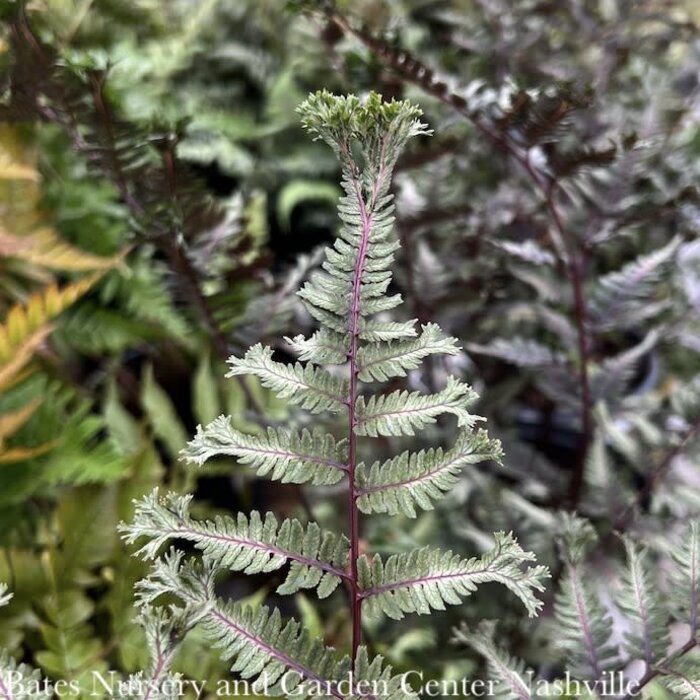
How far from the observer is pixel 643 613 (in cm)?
54

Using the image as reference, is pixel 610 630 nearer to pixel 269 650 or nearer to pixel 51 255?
pixel 269 650

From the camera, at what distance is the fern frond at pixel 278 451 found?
A: 45 centimetres

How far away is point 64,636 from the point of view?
647 mm

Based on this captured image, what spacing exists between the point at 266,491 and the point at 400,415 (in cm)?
71

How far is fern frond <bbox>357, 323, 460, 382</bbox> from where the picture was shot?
45 cm

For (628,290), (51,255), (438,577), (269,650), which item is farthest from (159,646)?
(628,290)

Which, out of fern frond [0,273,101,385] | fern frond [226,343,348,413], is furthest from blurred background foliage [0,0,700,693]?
fern frond [226,343,348,413]

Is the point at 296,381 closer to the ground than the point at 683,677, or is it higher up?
higher up

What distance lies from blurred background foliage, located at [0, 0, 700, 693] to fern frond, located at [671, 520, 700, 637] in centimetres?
21

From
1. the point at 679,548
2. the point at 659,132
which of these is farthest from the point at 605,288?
the point at 679,548

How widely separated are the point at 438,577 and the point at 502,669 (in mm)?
151

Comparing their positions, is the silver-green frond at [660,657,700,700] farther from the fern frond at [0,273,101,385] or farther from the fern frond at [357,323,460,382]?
the fern frond at [0,273,101,385]

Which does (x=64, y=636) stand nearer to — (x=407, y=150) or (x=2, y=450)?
(x=2, y=450)

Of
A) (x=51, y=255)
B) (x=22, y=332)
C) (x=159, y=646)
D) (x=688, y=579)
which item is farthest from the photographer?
(x=51, y=255)
